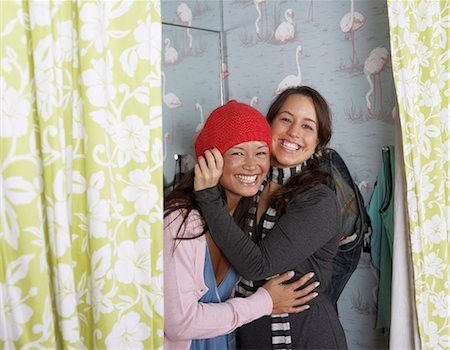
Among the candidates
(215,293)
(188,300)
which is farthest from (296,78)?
(188,300)

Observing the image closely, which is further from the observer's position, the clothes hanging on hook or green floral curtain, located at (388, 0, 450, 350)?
the clothes hanging on hook

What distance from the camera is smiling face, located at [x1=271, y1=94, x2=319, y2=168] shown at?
1.98 meters

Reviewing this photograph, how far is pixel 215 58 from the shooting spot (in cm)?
313

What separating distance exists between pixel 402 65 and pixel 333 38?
3.45 ft

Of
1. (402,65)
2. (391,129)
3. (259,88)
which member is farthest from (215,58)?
(402,65)

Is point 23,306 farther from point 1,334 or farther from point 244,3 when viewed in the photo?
point 244,3

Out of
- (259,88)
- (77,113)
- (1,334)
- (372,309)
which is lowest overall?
(372,309)

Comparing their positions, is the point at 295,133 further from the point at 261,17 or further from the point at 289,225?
the point at 261,17

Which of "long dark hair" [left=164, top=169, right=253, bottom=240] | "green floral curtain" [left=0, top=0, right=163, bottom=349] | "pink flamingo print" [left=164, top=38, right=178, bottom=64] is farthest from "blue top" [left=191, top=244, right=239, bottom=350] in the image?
"pink flamingo print" [left=164, top=38, right=178, bottom=64]

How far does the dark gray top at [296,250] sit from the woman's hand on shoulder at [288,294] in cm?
3

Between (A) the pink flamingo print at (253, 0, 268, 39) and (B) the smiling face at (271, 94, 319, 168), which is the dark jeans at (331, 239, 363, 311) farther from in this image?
(A) the pink flamingo print at (253, 0, 268, 39)

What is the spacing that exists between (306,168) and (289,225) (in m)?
0.34

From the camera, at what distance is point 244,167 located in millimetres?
1729

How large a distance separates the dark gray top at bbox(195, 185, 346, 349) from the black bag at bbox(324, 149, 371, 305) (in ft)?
2.32
